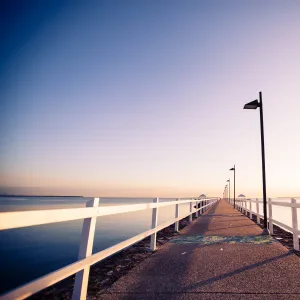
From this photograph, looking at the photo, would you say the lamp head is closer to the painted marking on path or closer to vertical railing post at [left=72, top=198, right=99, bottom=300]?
the painted marking on path

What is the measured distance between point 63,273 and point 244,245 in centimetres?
546

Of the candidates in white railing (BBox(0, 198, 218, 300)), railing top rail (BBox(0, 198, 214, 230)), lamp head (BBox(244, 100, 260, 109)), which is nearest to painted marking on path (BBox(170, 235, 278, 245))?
white railing (BBox(0, 198, 218, 300))

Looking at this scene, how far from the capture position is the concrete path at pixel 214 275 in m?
3.32

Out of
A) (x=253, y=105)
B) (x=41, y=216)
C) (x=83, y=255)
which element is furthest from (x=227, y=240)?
(x=41, y=216)

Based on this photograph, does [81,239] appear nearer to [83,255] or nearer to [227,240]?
[83,255]

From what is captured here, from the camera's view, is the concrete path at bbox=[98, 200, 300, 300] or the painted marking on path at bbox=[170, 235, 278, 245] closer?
the concrete path at bbox=[98, 200, 300, 300]

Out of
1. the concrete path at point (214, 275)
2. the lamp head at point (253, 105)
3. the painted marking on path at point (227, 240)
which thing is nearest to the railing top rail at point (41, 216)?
the concrete path at point (214, 275)

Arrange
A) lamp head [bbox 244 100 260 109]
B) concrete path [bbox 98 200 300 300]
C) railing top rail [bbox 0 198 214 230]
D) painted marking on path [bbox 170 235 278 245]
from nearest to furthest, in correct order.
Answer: railing top rail [bbox 0 198 214 230], concrete path [bbox 98 200 300 300], painted marking on path [bbox 170 235 278 245], lamp head [bbox 244 100 260 109]

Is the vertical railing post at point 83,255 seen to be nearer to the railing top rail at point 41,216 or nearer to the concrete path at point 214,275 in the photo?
the railing top rail at point 41,216

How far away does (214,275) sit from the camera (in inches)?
161

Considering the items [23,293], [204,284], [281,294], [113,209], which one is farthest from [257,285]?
[23,293]

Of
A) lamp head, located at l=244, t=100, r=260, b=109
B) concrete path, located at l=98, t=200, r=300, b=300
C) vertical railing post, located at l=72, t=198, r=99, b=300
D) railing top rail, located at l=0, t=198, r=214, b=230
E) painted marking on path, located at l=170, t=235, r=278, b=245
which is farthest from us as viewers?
lamp head, located at l=244, t=100, r=260, b=109

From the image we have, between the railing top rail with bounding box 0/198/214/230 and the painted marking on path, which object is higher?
the railing top rail with bounding box 0/198/214/230

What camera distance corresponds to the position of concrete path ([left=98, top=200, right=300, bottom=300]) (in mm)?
3320
